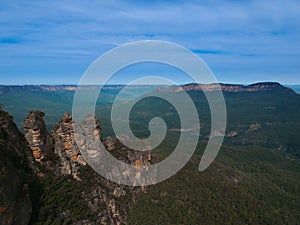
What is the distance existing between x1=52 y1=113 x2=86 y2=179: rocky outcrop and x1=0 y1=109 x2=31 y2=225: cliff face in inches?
188

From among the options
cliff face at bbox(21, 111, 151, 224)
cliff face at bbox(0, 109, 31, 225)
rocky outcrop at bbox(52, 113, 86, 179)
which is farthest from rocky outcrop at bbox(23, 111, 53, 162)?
cliff face at bbox(0, 109, 31, 225)

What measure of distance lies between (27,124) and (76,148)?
554 cm

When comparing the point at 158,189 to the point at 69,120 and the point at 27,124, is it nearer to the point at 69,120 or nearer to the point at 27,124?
the point at 69,120

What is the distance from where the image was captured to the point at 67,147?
27.0m

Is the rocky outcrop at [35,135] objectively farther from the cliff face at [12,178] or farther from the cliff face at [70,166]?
the cliff face at [12,178]

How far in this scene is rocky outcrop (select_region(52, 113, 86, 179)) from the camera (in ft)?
84.5

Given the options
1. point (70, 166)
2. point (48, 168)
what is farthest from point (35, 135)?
point (70, 166)

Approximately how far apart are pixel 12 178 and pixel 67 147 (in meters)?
10.3

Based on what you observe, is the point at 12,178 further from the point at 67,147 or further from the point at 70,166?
the point at 67,147

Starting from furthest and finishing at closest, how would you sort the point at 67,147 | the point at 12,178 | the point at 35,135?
the point at 67,147 < the point at 35,135 < the point at 12,178

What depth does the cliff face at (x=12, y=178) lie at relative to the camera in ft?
51.4

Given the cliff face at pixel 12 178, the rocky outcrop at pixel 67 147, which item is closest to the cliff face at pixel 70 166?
the rocky outcrop at pixel 67 147

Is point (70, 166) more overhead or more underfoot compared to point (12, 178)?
more underfoot

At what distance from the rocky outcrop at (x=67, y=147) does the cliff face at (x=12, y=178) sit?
15.7 ft
